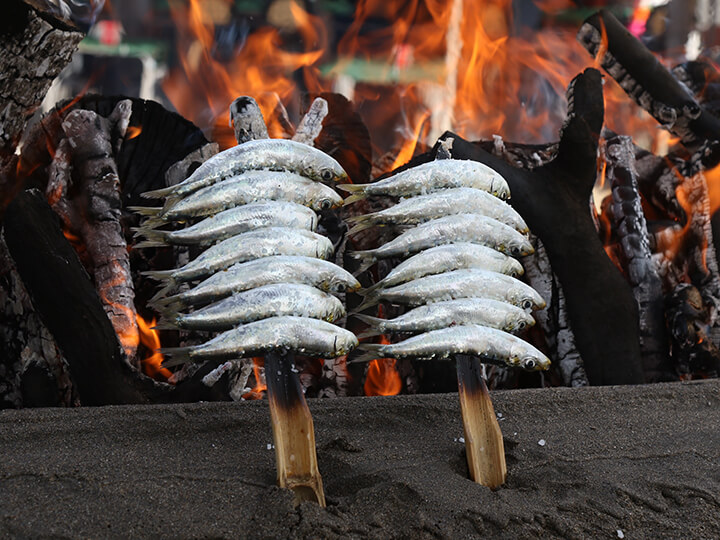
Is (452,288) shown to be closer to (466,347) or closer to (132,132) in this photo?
(466,347)

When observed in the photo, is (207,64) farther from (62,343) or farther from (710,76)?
(710,76)

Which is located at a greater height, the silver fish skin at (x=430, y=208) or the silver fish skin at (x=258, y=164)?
the silver fish skin at (x=258, y=164)

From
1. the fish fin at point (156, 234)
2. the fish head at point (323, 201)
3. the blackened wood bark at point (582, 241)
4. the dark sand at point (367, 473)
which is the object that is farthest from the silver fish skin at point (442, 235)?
the blackened wood bark at point (582, 241)

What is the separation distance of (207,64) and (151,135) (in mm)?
1688

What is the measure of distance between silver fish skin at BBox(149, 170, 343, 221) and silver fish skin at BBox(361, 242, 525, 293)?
486 mm

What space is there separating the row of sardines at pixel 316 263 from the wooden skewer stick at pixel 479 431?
6.4 inches

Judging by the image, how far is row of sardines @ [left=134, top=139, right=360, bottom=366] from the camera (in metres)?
2.01

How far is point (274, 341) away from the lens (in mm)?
1960

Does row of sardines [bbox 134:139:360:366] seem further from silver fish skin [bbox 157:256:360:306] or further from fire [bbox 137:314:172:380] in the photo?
fire [bbox 137:314:172:380]

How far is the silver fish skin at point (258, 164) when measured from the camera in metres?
2.30

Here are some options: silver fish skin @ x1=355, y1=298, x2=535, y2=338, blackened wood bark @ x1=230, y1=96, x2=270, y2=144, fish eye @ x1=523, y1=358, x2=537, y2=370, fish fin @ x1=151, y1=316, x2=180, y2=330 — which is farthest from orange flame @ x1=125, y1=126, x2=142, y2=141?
fish eye @ x1=523, y1=358, x2=537, y2=370

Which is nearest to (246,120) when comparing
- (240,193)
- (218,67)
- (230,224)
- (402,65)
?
(240,193)

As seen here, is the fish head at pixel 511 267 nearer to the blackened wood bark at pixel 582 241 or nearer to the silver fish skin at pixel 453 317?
the silver fish skin at pixel 453 317

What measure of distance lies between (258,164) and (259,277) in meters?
0.49
